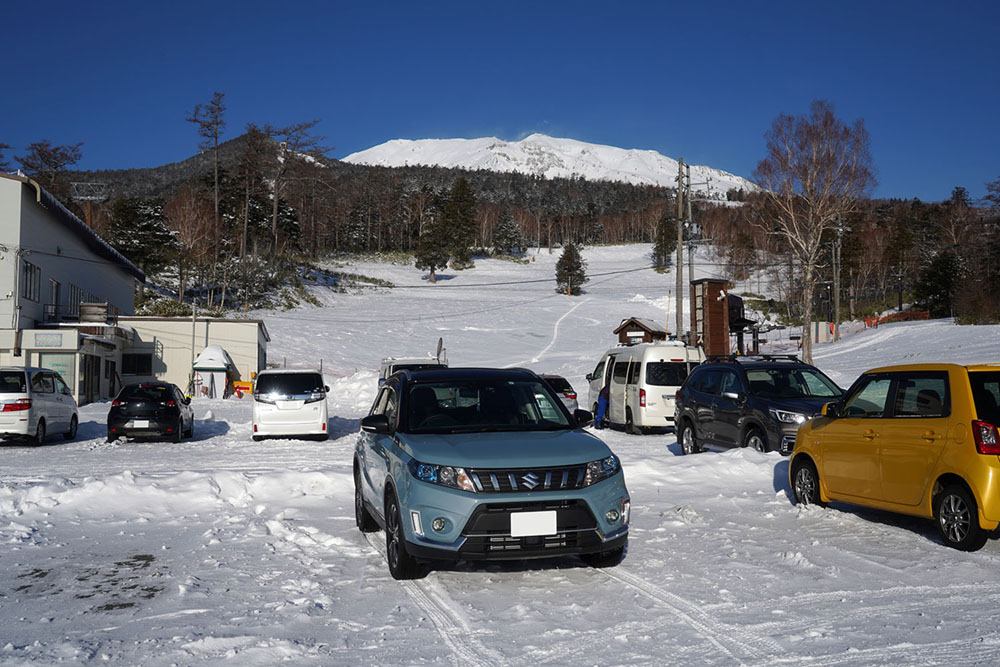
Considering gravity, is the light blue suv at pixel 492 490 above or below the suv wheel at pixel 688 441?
above

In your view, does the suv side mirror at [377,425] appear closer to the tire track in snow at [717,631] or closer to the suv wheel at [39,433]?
the tire track in snow at [717,631]

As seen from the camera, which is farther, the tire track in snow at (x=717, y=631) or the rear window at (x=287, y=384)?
the rear window at (x=287, y=384)

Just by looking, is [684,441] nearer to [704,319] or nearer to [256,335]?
[704,319]

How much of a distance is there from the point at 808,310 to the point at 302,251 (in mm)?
69981

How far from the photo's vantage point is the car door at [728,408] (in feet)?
45.5

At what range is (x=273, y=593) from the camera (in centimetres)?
621

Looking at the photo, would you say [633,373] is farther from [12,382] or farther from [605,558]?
[12,382]

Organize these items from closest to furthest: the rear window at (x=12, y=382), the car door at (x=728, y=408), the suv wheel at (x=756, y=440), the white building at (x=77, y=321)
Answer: the suv wheel at (x=756, y=440)
the car door at (x=728, y=408)
the rear window at (x=12, y=382)
the white building at (x=77, y=321)

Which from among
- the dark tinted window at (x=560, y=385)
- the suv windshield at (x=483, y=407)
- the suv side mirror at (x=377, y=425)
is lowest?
the dark tinted window at (x=560, y=385)

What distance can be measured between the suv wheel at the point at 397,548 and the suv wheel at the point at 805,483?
16.4ft

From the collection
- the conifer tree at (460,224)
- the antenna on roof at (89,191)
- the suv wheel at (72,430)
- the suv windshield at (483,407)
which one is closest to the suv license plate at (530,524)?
the suv windshield at (483,407)

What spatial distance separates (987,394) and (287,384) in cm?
1589

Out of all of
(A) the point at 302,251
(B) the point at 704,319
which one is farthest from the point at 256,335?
(A) the point at 302,251

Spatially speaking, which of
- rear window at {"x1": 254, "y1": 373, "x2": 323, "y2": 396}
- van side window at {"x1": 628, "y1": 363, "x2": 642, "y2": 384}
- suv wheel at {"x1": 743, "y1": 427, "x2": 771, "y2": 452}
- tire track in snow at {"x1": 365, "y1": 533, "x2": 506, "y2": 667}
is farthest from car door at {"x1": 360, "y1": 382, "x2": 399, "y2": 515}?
van side window at {"x1": 628, "y1": 363, "x2": 642, "y2": 384}
